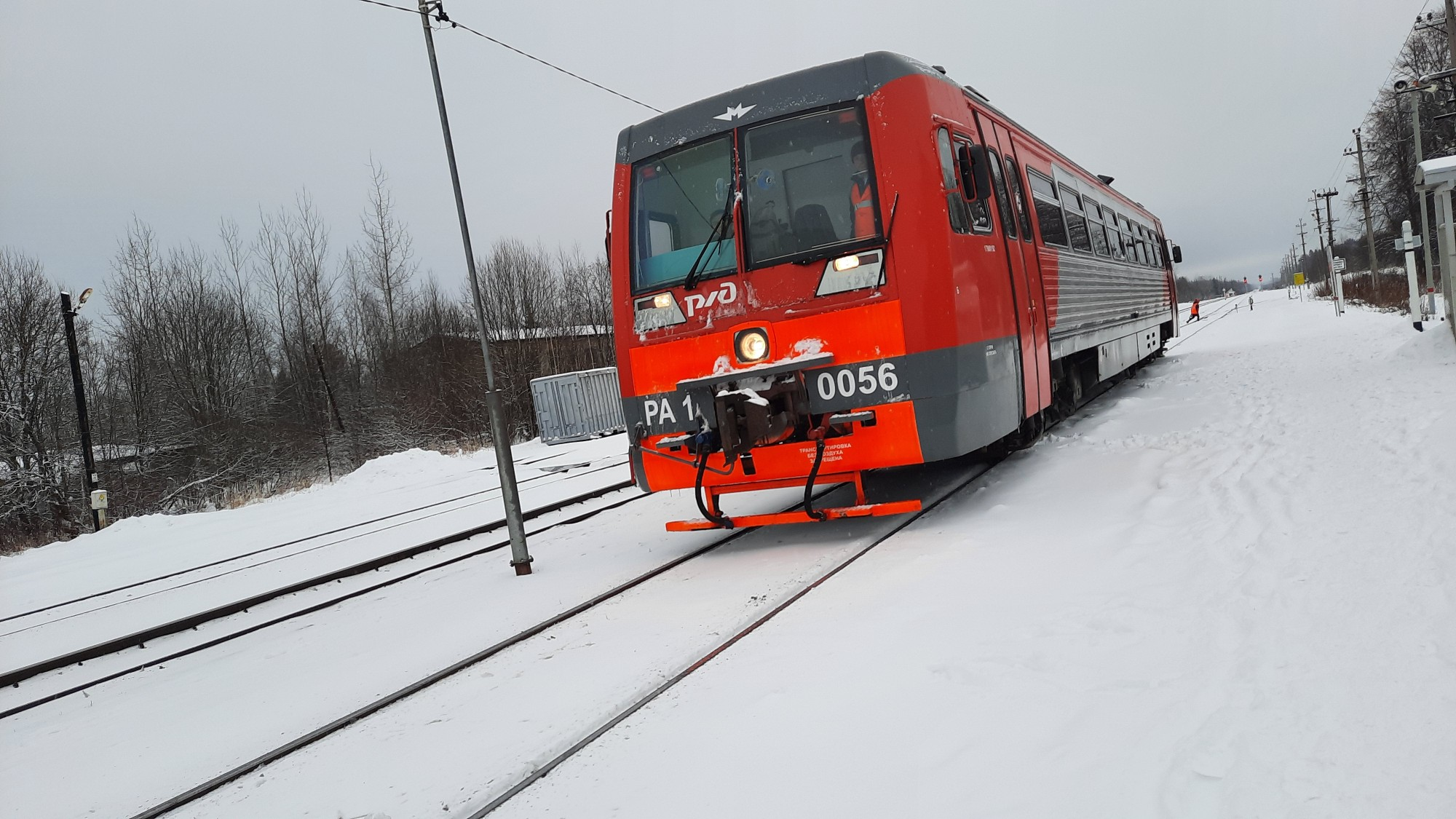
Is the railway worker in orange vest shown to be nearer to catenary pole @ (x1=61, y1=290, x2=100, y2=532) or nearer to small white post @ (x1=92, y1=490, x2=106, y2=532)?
small white post @ (x1=92, y1=490, x2=106, y2=532)

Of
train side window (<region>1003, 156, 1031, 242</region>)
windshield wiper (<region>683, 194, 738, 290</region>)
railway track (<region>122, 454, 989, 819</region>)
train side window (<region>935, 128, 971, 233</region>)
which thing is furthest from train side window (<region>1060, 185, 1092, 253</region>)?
windshield wiper (<region>683, 194, 738, 290</region>)

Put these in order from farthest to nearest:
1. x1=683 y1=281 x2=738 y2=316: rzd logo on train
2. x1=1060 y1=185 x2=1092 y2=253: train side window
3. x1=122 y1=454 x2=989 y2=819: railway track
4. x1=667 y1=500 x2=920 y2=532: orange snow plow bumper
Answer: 1. x1=1060 y1=185 x2=1092 y2=253: train side window
2. x1=683 y1=281 x2=738 y2=316: rzd logo on train
3. x1=667 y1=500 x2=920 y2=532: orange snow plow bumper
4. x1=122 y1=454 x2=989 y2=819: railway track

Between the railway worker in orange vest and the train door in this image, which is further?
the train door

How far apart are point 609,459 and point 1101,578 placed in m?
11.5

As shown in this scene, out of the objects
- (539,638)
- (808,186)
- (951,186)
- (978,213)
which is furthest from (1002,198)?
(539,638)

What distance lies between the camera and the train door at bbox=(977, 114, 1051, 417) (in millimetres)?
6859

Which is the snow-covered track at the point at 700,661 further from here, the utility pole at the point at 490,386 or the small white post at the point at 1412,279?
the small white post at the point at 1412,279

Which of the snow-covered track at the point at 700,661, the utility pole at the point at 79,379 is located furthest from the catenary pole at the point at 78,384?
the snow-covered track at the point at 700,661

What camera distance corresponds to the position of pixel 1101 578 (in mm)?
4129

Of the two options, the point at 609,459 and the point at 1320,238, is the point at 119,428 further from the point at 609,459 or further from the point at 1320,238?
the point at 1320,238

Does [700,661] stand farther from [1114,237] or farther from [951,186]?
[1114,237]

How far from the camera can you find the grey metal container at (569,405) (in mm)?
22016

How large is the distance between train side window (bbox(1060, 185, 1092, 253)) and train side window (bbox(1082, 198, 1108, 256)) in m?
0.24

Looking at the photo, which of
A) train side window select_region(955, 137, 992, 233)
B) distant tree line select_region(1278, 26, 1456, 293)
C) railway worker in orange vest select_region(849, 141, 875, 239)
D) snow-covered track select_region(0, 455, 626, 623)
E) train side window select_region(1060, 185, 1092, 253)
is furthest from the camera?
distant tree line select_region(1278, 26, 1456, 293)
